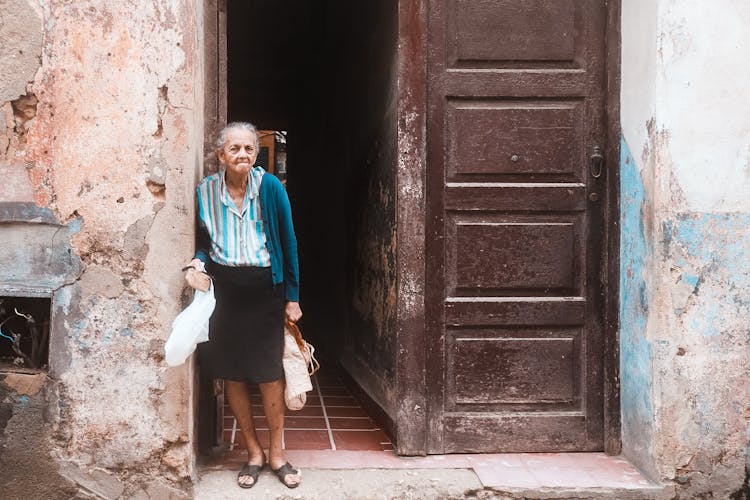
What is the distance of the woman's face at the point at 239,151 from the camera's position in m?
3.24

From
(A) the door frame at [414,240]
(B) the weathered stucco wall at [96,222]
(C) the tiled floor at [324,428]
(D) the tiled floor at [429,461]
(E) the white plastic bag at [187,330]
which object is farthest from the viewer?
(C) the tiled floor at [324,428]

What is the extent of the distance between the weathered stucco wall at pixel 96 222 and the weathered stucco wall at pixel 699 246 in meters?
2.25

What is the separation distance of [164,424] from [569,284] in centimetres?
215

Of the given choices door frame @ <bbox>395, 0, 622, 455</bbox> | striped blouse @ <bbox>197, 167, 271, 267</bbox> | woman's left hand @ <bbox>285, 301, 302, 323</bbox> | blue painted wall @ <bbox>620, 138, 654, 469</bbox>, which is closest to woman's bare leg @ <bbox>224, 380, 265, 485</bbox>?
woman's left hand @ <bbox>285, 301, 302, 323</bbox>

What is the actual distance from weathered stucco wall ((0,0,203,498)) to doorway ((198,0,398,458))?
0.44 meters

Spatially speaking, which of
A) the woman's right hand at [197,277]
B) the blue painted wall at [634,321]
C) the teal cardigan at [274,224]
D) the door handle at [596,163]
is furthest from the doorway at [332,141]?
the blue painted wall at [634,321]

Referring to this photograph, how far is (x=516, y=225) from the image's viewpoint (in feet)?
12.5

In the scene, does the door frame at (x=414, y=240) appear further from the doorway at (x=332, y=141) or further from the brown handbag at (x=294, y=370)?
the brown handbag at (x=294, y=370)

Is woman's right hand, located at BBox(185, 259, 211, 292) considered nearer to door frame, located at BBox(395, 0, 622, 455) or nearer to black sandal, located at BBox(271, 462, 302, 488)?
black sandal, located at BBox(271, 462, 302, 488)

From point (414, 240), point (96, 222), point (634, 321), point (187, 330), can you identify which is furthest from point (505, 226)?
point (96, 222)

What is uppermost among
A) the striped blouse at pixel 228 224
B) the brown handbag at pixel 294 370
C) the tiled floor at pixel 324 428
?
the striped blouse at pixel 228 224

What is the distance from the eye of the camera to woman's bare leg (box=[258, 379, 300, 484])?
342 centimetres

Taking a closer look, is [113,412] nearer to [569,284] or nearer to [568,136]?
[569,284]

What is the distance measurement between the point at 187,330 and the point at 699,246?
7.88 ft
